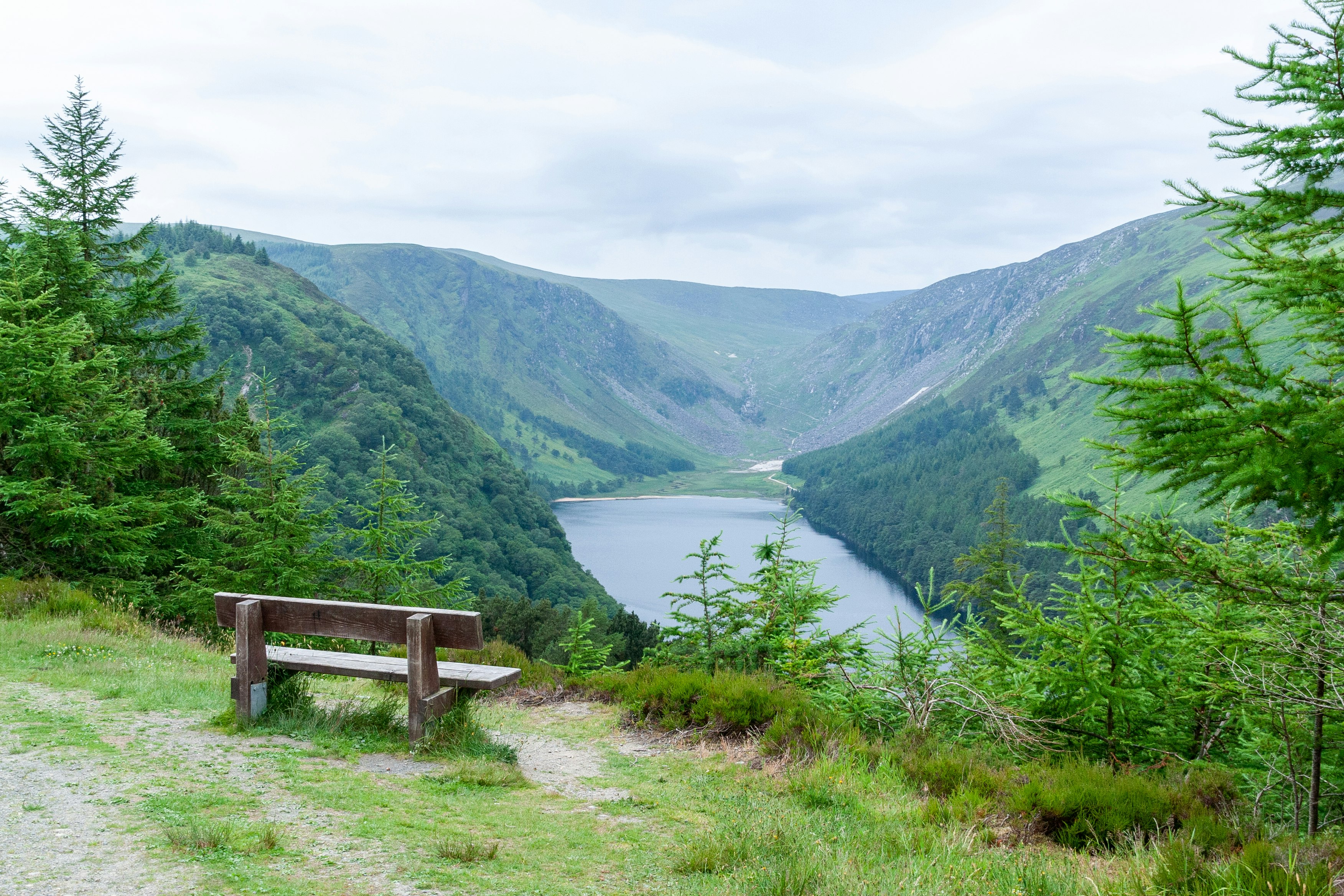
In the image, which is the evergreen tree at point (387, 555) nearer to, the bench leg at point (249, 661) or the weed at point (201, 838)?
the bench leg at point (249, 661)

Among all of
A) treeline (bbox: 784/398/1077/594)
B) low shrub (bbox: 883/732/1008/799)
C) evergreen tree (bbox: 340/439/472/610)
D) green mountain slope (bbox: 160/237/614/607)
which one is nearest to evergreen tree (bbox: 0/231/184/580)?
evergreen tree (bbox: 340/439/472/610)

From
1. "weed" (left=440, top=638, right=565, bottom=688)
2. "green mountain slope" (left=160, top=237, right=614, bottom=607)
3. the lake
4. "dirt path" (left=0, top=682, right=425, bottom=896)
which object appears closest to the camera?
"dirt path" (left=0, top=682, right=425, bottom=896)

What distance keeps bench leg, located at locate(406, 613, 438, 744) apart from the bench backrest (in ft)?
0.23

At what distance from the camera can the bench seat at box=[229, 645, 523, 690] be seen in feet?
20.9

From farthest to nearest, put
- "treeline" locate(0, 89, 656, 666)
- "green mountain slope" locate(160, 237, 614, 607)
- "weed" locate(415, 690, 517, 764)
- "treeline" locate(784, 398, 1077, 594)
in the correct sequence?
"treeline" locate(784, 398, 1077, 594) < "green mountain slope" locate(160, 237, 614, 607) < "treeline" locate(0, 89, 656, 666) < "weed" locate(415, 690, 517, 764)

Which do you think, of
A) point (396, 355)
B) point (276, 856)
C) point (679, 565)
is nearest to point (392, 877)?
point (276, 856)

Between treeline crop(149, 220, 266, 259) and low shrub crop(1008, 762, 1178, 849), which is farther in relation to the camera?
treeline crop(149, 220, 266, 259)

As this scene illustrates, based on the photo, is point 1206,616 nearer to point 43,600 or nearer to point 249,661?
point 249,661

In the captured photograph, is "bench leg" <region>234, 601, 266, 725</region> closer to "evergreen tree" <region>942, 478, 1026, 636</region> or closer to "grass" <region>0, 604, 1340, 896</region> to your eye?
"grass" <region>0, 604, 1340, 896</region>

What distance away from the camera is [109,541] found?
13.0 metres

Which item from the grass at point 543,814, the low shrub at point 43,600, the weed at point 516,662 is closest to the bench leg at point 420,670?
the grass at point 543,814

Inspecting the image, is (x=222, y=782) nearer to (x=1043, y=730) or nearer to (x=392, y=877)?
(x=392, y=877)

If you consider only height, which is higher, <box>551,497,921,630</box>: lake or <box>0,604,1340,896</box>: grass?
<box>0,604,1340,896</box>: grass

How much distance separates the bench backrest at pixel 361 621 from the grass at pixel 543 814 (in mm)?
809
